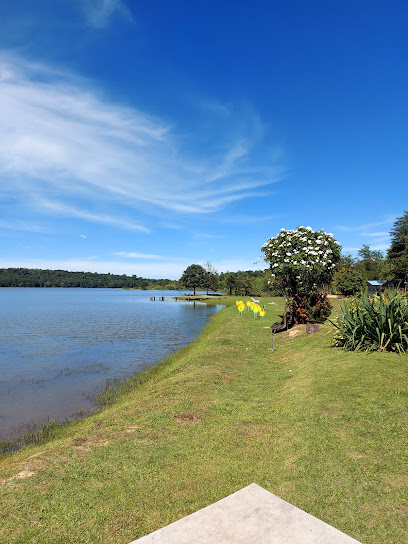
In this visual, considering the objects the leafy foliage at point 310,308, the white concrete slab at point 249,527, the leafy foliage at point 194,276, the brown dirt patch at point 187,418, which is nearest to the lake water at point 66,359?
the brown dirt patch at point 187,418

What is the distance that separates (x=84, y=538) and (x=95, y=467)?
169 centimetres

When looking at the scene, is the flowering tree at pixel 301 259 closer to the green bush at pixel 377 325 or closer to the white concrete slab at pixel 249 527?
the green bush at pixel 377 325

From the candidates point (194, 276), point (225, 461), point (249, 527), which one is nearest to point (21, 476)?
point (225, 461)

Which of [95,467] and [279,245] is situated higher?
[279,245]

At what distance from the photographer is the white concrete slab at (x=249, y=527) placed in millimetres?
3250

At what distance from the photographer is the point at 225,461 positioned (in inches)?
215

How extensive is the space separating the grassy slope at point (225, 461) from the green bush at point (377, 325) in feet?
3.78

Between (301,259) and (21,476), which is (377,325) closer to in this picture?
(301,259)

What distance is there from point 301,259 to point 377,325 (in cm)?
659

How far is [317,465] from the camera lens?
5.07 m

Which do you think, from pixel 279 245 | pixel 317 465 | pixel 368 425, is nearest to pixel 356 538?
pixel 317 465

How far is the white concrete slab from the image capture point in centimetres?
325

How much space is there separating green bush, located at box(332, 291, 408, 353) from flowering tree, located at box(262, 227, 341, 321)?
494cm

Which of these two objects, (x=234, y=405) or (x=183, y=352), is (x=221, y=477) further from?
(x=183, y=352)
